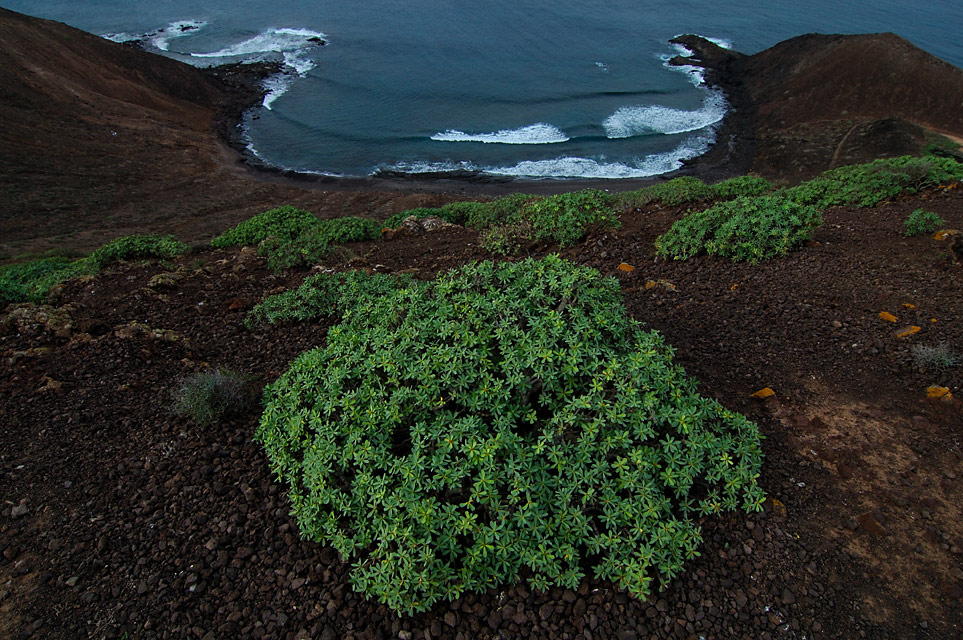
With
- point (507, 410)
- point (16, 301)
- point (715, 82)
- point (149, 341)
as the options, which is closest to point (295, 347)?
point (149, 341)

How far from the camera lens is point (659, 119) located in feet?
109

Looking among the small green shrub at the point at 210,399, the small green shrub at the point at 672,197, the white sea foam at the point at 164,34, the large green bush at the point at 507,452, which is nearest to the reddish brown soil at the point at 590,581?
the small green shrub at the point at 210,399

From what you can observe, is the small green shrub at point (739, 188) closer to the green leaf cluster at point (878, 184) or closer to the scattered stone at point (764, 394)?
the green leaf cluster at point (878, 184)

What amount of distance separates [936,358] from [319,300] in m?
6.15

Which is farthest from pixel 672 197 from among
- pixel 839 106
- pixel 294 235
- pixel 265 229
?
pixel 839 106

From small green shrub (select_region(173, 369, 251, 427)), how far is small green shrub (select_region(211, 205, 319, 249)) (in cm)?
757

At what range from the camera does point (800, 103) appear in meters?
30.8

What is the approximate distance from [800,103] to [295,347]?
35.3 m

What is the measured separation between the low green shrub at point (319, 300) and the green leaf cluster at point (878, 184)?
7756 millimetres

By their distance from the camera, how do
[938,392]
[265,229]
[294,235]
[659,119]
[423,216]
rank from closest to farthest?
[938,392], [294,235], [265,229], [423,216], [659,119]

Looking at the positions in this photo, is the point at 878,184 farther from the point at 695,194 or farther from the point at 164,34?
the point at 164,34

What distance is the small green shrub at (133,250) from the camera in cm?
975

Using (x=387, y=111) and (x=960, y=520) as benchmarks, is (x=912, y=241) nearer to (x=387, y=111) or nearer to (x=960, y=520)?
(x=960, y=520)

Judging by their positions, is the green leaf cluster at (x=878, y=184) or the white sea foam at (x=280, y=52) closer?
the green leaf cluster at (x=878, y=184)
